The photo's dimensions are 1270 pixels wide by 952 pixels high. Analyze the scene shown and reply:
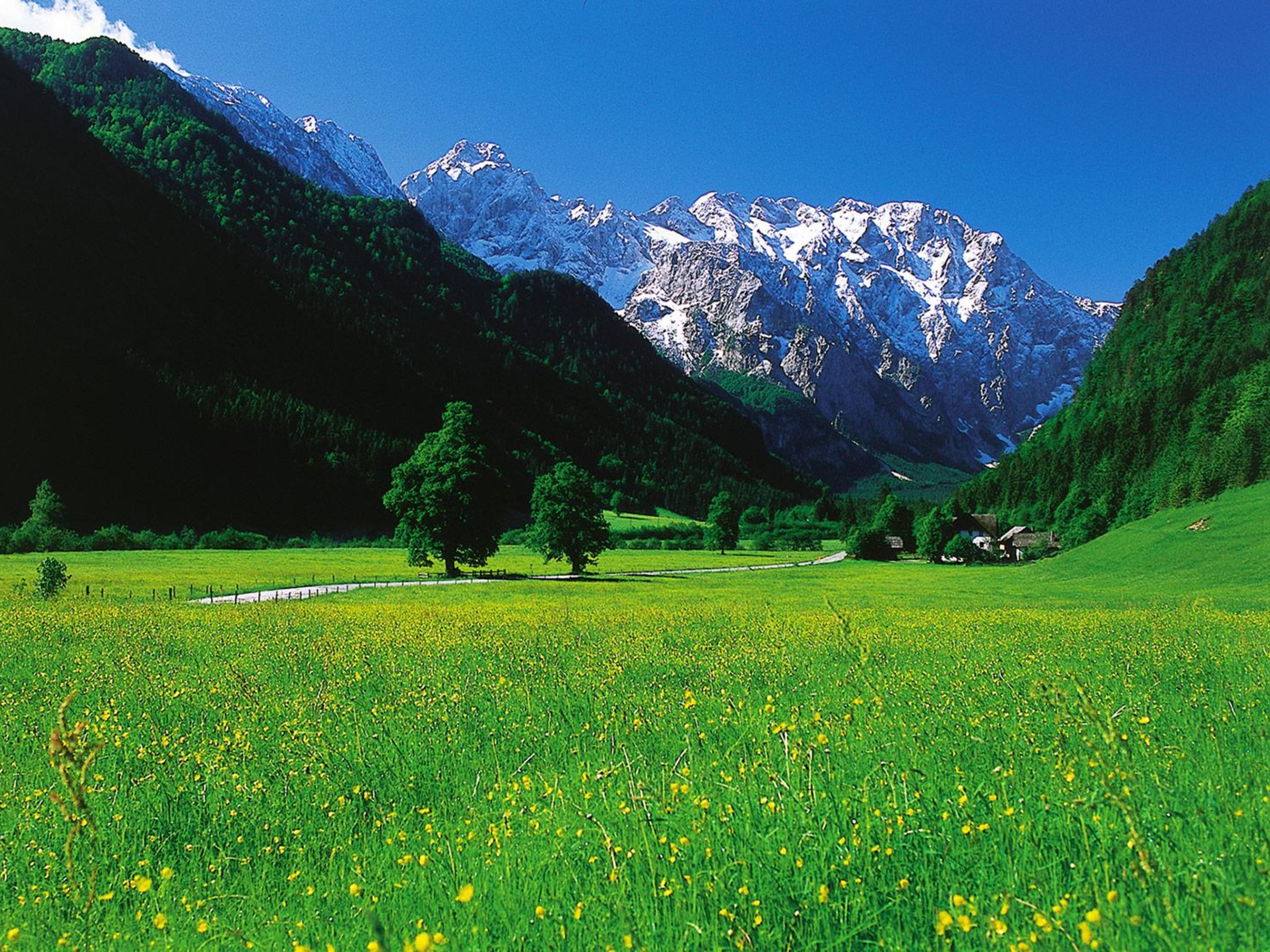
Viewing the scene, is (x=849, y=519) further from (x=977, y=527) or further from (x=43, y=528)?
(x=43, y=528)

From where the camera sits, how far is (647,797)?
5.02 meters

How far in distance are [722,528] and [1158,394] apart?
95.8 meters

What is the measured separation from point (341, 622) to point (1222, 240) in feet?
715

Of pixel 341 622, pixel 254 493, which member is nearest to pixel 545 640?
pixel 341 622

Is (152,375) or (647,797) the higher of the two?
(152,375)

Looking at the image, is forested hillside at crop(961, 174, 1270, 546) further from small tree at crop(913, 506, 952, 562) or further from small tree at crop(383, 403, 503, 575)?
small tree at crop(383, 403, 503, 575)

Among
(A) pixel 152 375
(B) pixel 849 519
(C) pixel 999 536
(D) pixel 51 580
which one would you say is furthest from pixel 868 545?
(A) pixel 152 375

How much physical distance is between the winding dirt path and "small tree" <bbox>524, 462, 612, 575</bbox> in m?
2.70

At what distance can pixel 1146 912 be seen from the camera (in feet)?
11.8

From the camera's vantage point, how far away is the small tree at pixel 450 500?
59938 mm

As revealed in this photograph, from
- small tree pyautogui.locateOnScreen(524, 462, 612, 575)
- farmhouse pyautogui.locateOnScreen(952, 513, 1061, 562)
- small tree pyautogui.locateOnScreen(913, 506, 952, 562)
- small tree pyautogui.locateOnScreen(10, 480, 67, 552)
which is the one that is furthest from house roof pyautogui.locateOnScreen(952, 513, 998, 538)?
small tree pyautogui.locateOnScreen(10, 480, 67, 552)

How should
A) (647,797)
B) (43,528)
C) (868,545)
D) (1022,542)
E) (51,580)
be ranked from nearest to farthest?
(647,797), (51,580), (43,528), (868,545), (1022,542)

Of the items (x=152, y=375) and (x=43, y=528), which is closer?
(x=43, y=528)

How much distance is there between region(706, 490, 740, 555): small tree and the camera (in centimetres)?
13300
